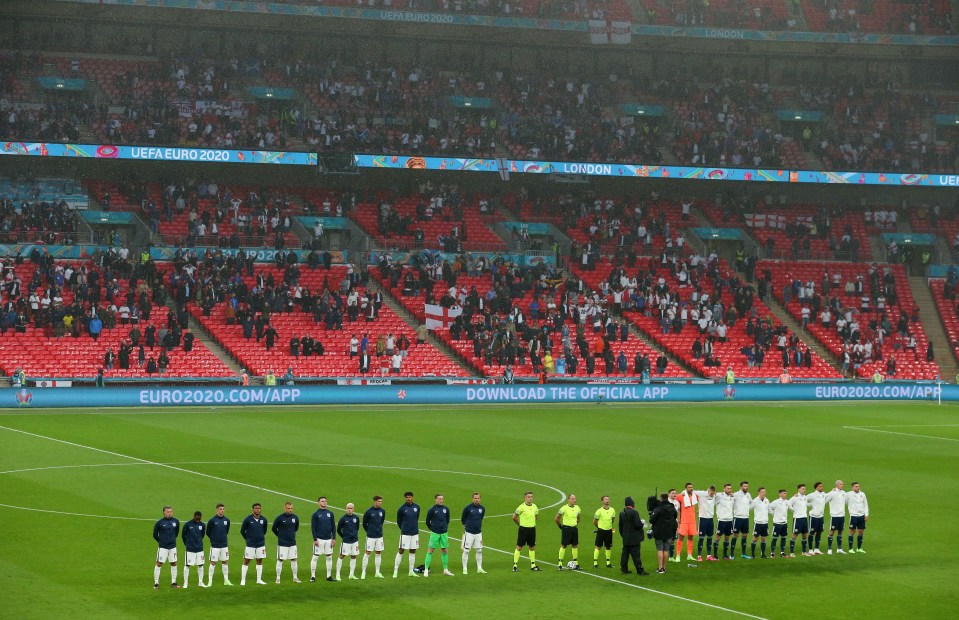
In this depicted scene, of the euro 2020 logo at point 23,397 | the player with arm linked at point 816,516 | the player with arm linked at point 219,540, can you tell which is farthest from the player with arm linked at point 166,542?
the euro 2020 logo at point 23,397

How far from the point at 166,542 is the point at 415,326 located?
132ft

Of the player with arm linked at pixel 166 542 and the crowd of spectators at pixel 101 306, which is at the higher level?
the crowd of spectators at pixel 101 306

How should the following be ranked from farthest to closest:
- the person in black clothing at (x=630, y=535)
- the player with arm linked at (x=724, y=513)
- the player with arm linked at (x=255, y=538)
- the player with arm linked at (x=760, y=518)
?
the player with arm linked at (x=760, y=518)
the player with arm linked at (x=724, y=513)
the person in black clothing at (x=630, y=535)
the player with arm linked at (x=255, y=538)

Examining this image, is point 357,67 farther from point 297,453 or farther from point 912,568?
point 912,568

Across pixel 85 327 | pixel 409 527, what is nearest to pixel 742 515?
pixel 409 527

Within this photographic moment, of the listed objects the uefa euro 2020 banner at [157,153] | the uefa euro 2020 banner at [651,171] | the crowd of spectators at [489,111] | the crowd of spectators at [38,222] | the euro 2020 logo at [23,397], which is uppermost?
the crowd of spectators at [489,111]

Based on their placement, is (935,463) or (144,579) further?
(935,463)

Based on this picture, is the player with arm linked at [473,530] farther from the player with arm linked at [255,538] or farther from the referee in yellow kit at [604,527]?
the player with arm linked at [255,538]

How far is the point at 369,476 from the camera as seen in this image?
35.8 m

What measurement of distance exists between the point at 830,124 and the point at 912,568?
5584 centimetres

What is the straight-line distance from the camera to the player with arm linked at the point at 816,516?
87.1 ft

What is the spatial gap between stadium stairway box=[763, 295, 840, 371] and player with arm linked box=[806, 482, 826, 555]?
4016 cm

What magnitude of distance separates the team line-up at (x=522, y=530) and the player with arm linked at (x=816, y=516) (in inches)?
0.7

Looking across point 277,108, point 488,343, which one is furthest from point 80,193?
point 488,343
